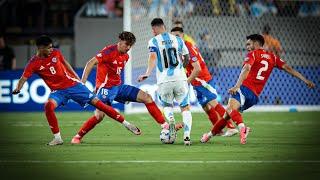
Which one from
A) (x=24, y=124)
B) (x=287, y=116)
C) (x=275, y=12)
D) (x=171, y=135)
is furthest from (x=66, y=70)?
(x=275, y=12)

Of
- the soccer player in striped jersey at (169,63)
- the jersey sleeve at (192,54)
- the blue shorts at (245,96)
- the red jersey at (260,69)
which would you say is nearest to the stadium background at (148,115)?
the blue shorts at (245,96)

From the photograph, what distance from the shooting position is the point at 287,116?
2094 cm

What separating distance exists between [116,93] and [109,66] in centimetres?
44

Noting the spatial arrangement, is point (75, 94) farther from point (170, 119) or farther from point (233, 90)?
point (233, 90)

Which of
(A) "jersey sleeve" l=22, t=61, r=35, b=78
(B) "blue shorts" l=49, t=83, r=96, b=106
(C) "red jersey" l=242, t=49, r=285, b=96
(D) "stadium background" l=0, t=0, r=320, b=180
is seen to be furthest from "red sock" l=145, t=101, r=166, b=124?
(A) "jersey sleeve" l=22, t=61, r=35, b=78

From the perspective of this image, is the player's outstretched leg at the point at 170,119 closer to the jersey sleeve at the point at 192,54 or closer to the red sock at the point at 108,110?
the red sock at the point at 108,110

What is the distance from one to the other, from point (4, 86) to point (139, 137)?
884 centimetres

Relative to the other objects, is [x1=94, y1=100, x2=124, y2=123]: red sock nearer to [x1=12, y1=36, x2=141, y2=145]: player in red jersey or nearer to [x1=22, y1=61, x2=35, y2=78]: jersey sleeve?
[x1=12, y1=36, x2=141, y2=145]: player in red jersey

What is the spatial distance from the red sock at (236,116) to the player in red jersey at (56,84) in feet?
4.76

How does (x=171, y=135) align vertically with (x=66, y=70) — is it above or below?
below

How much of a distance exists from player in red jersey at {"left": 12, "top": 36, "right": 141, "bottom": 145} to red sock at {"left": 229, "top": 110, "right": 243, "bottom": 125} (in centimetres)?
145

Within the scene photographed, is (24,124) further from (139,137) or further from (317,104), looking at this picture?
(317,104)

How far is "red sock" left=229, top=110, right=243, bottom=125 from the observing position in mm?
13086

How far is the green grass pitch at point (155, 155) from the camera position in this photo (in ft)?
30.4
